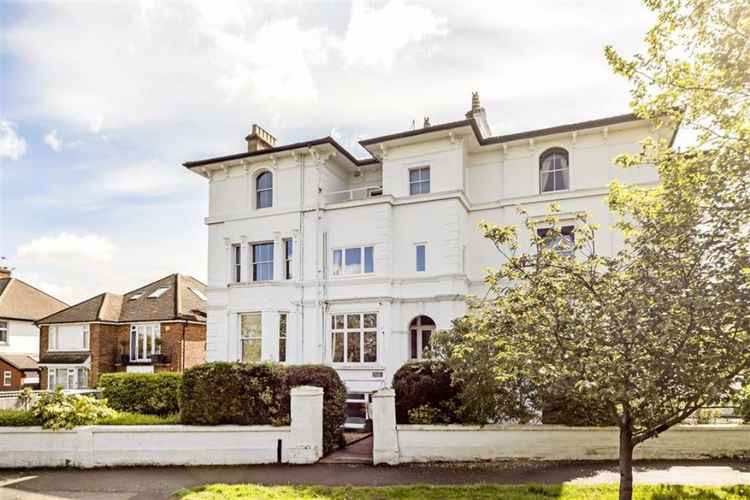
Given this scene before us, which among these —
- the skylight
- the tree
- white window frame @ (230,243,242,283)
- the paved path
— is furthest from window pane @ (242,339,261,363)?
the tree

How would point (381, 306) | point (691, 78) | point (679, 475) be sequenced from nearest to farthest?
point (691, 78), point (679, 475), point (381, 306)

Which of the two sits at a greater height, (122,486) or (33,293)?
(33,293)

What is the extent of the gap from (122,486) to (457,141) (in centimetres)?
1463

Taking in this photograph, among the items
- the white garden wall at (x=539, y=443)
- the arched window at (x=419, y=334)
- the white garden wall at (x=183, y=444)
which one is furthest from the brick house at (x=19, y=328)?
the white garden wall at (x=539, y=443)

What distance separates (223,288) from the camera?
70.3 ft

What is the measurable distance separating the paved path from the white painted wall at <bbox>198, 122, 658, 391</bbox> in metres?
8.17

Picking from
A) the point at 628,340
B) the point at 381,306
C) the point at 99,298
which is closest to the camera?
the point at 628,340

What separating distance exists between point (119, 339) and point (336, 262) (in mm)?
16154

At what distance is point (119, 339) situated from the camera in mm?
28594

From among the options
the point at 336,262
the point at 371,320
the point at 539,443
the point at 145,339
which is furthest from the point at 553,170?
the point at 145,339

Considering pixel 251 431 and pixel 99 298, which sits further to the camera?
pixel 99 298

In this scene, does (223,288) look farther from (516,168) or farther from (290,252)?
(516,168)

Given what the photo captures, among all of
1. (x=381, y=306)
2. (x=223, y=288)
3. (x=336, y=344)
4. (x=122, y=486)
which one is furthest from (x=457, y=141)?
(x=122, y=486)

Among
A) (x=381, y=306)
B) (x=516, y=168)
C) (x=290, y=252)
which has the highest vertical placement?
(x=516, y=168)
